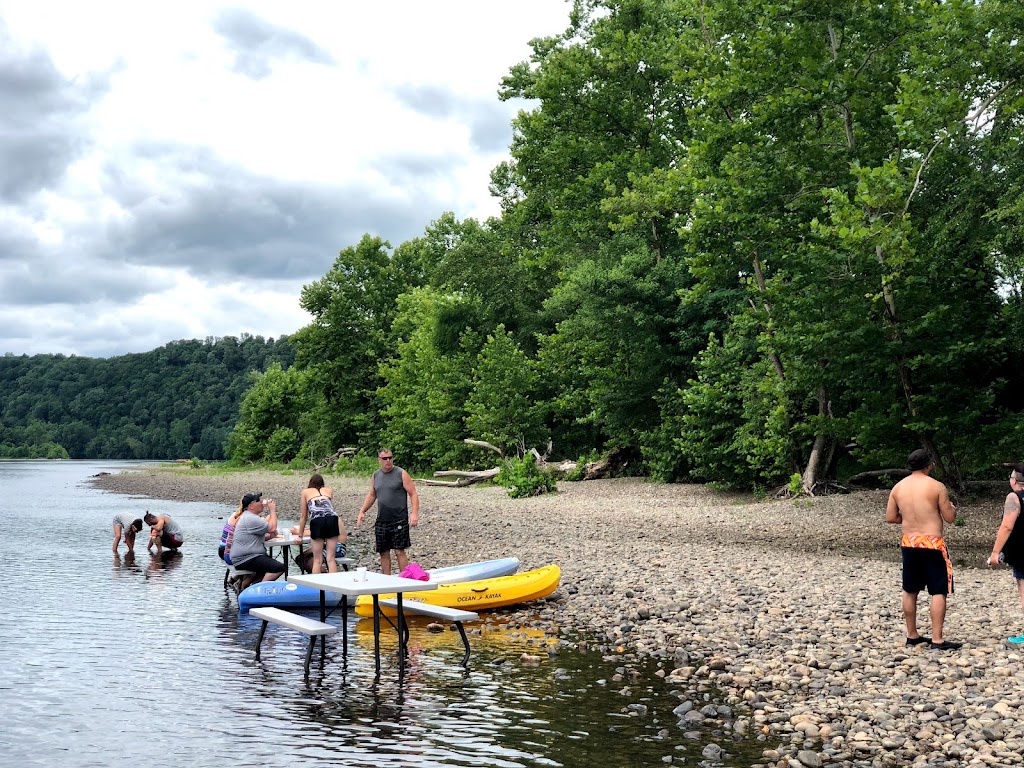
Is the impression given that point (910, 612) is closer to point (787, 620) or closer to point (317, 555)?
point (787, 620)

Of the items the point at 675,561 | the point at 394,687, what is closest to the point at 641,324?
the point at 675,561

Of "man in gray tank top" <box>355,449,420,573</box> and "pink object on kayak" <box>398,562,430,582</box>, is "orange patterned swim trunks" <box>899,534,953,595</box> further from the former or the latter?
"man in gray tank top" <box>355,449,420,573</box>

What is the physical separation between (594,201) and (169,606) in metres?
27.2

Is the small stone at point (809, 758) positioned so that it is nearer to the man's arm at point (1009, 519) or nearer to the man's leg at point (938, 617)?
the man's leg at point (938, 617)

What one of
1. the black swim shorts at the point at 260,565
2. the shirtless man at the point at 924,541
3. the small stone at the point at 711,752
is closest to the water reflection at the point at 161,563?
the black swim shorts at the point at 260,565

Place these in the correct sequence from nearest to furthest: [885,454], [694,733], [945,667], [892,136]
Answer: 1. [694,733]
2. [945,667]
3. [885,454]
4. [892,136]

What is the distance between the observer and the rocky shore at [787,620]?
754cm

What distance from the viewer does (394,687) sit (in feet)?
31.9

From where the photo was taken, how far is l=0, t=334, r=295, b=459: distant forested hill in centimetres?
17188

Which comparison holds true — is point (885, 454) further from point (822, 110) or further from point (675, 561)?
point (822, 110)

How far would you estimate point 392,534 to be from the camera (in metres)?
13.8

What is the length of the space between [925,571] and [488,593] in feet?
20.6

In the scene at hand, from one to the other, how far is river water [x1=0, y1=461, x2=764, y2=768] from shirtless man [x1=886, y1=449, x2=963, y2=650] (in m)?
2.77

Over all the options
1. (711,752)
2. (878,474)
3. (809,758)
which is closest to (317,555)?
(711,752)
